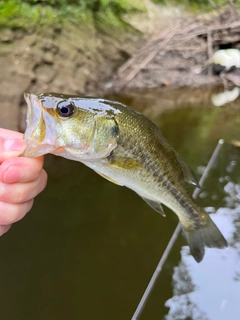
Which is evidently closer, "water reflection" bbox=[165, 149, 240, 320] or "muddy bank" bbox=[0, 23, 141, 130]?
"water reflection" bbox=[165, 149, 240, 320]

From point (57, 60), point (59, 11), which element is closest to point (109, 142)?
point (57, 60)

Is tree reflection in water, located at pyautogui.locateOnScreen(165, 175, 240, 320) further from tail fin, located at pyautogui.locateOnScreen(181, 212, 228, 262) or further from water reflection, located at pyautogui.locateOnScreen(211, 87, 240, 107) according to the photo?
water reflection, located at pyautogui.locateOnScreen(211, 87, 240, 107)

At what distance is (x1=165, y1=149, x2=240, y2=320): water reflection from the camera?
218 cm

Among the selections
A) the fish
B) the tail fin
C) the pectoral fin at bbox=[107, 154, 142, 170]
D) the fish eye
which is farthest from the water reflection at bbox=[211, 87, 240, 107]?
the fish eye

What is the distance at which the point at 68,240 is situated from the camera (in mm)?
2561

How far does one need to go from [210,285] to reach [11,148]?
1599 millimetres

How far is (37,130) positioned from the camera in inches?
44.2

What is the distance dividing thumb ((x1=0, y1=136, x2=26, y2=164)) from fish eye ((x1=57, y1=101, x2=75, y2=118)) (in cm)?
18

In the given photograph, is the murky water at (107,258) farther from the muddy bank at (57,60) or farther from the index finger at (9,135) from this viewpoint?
the index finger at (9,135)

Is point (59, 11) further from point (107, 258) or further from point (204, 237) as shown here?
point (204, 237)

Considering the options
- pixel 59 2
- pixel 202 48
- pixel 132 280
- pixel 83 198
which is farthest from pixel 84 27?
pixel 132 280

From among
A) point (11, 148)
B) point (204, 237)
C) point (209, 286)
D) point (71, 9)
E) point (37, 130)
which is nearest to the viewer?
point (37, 130)

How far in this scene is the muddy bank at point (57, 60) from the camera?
12.5 ft

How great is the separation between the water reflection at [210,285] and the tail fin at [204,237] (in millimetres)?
788
